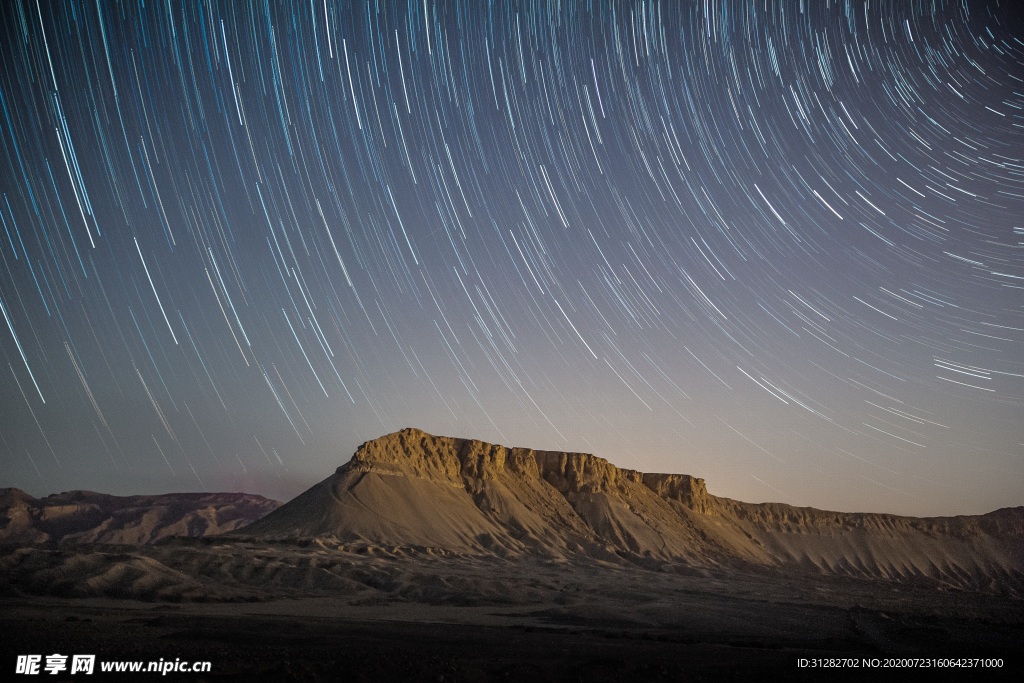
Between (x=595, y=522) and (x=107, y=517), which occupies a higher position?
(x=595, y=522)

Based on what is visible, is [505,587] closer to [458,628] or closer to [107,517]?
[458,628]

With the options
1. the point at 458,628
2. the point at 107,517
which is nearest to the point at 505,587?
the point at 458,628

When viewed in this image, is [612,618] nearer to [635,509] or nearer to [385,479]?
[385,479]

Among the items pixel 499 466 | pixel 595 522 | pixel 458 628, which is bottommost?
pixel 458 628

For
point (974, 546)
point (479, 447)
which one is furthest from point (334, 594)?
point (974, 546)

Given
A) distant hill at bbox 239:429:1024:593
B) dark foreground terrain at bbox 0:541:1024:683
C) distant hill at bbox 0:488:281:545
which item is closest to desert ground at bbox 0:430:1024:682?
dark foreground terrain at bbox 0:541:1024:683

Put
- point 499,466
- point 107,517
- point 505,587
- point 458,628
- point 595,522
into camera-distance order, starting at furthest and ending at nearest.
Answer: point 107,517 → point 499,466 → point 595,522 → point 505,587 → point 458,628
